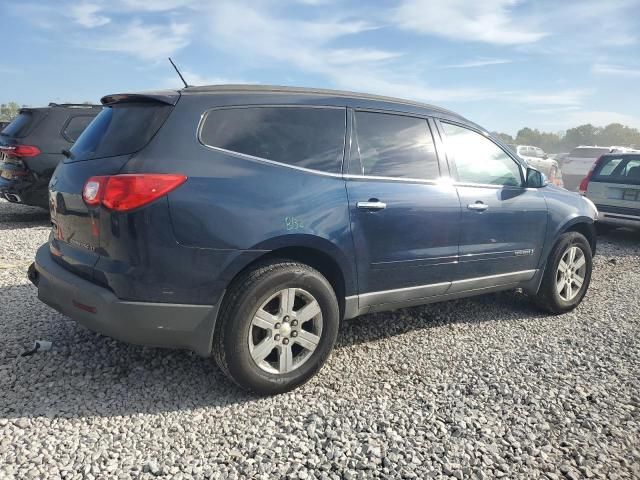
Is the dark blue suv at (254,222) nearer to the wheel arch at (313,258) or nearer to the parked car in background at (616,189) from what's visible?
the wheel arch at (313,258)

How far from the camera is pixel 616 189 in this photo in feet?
28.5

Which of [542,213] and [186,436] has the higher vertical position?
[542,213]

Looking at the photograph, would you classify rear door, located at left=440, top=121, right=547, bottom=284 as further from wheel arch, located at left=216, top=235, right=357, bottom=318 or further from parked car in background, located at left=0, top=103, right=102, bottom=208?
parked car in background, located at left=0, top=103, right=102, bottom=208

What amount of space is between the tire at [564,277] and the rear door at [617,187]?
4.44 meters

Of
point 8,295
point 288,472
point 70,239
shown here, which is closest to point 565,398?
point 288,472

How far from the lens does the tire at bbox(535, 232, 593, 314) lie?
4641 mm

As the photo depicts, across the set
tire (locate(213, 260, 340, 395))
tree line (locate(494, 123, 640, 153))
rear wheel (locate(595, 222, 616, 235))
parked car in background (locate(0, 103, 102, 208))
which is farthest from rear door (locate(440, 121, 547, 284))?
tree line (locate(494, 123, 640, 153))

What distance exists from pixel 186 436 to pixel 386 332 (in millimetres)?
1975

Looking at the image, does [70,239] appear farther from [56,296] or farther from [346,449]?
[346,449]

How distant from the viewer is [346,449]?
8.19 ft

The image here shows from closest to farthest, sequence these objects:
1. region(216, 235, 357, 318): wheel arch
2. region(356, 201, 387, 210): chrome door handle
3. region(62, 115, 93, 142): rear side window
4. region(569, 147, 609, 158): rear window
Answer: region(216, 235, 357, 318): wheel arch → region(356, 201, 387, 210): chrome door handle → region(62, 115, 93, 142): rear side window → region(569, 147, 609, 158): rear window

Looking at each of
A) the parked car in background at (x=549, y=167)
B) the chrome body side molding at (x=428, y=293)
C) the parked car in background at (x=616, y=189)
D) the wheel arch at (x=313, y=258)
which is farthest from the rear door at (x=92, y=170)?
the parked car in background at (x=549, y=167)

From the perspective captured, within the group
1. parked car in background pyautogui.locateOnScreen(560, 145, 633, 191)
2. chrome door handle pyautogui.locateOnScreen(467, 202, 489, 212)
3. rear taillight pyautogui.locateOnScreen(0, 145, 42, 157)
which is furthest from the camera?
parked car in background pyautogui.locateOnScreen(560, 145, 633, 191)

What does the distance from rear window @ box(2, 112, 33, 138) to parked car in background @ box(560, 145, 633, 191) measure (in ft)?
52.7
